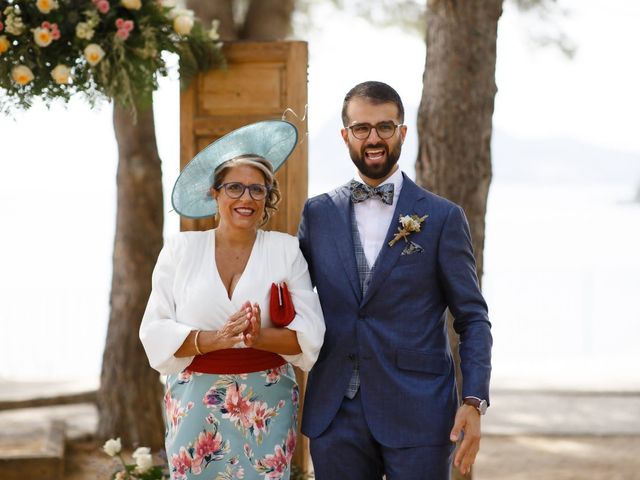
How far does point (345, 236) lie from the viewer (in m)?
3.12

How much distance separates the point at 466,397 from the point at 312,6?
7758 mm

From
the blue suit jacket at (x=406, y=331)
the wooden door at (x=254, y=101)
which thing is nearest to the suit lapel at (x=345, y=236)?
the blue suit jacket at (x=406, y=331)

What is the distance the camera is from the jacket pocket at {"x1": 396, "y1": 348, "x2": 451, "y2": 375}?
3.06 metres

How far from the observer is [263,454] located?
3123 millimetres

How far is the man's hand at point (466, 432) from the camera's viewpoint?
294cm

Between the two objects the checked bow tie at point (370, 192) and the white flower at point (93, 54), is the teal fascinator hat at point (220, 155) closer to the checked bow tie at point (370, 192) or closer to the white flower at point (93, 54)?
the checked bow tie at point (370, 192)

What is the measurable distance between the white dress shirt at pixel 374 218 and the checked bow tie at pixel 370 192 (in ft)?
0.08

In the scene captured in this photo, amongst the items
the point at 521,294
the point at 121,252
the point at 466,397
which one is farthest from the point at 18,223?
the point at 466,397

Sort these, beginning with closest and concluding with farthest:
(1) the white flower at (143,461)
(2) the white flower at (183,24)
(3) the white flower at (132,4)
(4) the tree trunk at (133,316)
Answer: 1. (1) the white flower at (143,461)
2. (3) the white flower at (132,4)
3. (2) the white flower at (183,24)
4. (4) the tree trunk at (133,316)

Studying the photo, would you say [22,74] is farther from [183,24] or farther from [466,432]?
[466,432]

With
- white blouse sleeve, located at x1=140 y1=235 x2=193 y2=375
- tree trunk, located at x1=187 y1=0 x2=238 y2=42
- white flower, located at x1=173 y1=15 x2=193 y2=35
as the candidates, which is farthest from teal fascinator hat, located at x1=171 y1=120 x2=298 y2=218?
tree trunk, located at x1=187 y1=0 x2=238 y2=42

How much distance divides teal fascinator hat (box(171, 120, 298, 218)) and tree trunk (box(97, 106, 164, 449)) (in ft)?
10.9

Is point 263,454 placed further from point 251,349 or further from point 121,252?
point 121,252

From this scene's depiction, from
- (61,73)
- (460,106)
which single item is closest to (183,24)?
(61,73)
